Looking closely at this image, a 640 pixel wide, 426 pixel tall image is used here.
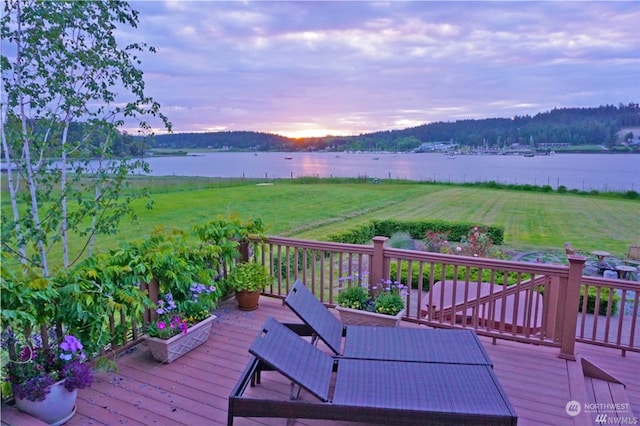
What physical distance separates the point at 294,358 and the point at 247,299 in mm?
2155

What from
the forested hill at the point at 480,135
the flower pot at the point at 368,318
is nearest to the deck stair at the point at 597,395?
the flower pot at the point at 368,318

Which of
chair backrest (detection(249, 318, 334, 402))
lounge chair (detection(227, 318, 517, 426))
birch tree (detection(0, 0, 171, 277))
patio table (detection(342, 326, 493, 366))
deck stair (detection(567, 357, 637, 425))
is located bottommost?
deck stair (detection(567, 357, 637, 425))

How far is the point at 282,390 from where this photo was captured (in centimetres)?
298

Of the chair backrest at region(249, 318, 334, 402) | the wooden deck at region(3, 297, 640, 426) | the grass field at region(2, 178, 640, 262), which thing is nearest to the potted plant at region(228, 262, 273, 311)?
the wooden deck at region(3, 297, 640, 426)

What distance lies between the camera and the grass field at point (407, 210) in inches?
571

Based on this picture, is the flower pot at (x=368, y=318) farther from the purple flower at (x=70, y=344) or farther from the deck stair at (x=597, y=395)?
the purple flower at (x=70, y=344)

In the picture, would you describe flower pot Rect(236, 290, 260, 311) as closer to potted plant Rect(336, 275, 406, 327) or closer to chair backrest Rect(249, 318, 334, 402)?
potted plant Rect(336, 275, 406, 327)

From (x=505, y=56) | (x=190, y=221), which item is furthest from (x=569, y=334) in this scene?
(x=190, y=221)

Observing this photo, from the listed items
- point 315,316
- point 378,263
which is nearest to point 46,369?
point 315,316

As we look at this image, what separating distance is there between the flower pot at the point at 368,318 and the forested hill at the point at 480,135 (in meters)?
3.21

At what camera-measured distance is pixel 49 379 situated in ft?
7.92

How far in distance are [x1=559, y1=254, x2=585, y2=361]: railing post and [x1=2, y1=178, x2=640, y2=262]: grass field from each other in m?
8.39

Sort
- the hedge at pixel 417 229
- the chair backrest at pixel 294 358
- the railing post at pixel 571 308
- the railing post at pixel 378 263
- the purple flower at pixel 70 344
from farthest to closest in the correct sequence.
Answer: the hedge at pixel 417 229
the railing post at pixel 378 263
the railing post at pixel 571 308
the purple flower at pixel 70 344
the chair backrest at pixel 294 358

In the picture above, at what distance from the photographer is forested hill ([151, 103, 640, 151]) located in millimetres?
11594
